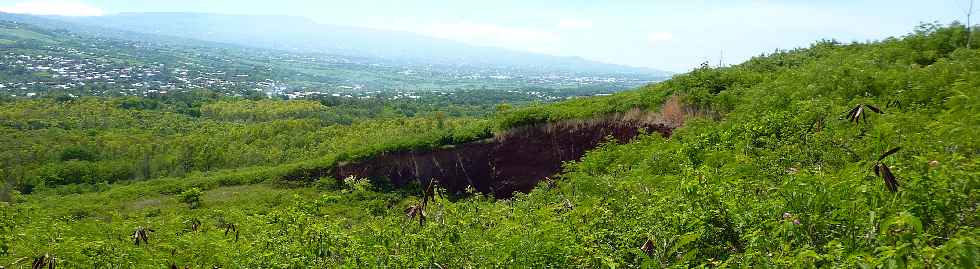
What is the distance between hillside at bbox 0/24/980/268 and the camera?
4727 mm

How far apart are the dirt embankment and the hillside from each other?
128mm

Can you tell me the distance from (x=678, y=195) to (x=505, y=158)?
15.2 meters

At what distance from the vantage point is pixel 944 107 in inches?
394

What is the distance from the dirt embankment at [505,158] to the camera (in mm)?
20234

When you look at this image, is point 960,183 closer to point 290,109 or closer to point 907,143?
point 907,143

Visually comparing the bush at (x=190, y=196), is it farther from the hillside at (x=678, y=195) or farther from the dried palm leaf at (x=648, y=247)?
the dried palm leaf at (x=648, y=247)

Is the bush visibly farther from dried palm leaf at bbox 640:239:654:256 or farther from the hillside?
dried palm leaf at bbox 640:239:654:256

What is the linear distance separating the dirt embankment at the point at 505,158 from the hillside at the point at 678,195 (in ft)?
0.42

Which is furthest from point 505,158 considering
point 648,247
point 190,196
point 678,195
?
point 648,247

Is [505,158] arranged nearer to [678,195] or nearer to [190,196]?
[190,196]

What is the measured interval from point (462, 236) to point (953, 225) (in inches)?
213

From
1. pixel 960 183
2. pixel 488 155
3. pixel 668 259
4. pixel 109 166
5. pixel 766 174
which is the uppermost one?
pixel 960 183

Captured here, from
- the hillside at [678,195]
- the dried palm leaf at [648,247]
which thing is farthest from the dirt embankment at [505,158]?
the dried palm leaf at [648,247]

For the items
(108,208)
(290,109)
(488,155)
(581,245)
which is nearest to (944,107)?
(581,245)
